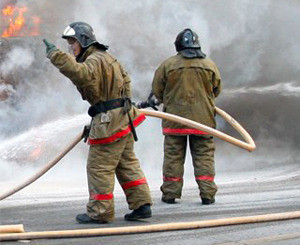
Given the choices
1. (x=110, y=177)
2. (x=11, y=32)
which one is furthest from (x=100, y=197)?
(x=11, y=32)

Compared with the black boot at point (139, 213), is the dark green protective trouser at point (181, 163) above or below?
above

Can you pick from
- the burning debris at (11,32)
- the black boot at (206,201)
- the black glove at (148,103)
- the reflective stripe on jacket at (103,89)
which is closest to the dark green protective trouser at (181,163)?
the black boot at (206,201)

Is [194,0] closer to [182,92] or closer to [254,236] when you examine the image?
[182,92]

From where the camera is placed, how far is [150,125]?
10195 mm

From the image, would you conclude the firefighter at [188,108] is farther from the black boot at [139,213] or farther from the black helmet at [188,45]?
the black boot at [139,213]

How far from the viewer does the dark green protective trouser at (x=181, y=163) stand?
6504 millimetres

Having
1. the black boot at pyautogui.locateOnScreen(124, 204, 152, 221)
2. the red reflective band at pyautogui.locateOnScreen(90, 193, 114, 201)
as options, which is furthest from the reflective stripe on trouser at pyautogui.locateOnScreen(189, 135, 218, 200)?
the red reflective band at pyautogui.locateOnScreen(90, 193, 114, 201)

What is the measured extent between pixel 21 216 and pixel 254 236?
81.3 inches

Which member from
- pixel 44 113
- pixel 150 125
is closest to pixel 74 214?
pixel 150 125

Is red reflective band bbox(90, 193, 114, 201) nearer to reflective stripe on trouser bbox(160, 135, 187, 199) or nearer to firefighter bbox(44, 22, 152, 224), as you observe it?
firefighter bbox(44, 22, 152, 224)

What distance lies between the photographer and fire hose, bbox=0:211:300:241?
15.5ft

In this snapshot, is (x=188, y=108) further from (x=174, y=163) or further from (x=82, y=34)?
(x=82, y=34)

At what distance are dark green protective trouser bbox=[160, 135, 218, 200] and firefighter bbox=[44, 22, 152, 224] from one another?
1041mm

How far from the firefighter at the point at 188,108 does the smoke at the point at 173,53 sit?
11.2 ft
